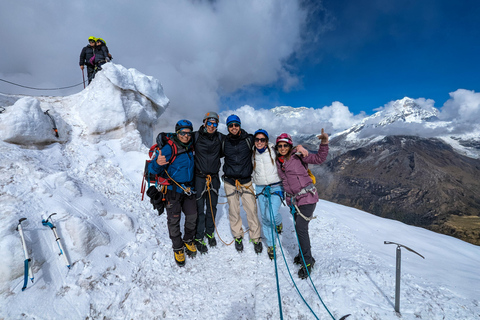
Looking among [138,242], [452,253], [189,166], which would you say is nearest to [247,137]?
[189,166]

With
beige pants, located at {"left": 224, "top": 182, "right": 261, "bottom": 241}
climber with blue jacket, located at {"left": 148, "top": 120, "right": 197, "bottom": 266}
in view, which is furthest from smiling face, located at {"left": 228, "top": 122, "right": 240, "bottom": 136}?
beige pants, located at {"left": 224, "top": 182, "right": 261, "bottom": 241}

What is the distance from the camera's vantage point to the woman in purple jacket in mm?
5070

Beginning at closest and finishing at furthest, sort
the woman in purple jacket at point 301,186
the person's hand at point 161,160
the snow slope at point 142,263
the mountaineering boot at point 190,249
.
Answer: the snow slope at point 142,263, the person's hand at point 161,160, the woman in purple jacket at point 301,186, the mountaineering boot at point 190,249

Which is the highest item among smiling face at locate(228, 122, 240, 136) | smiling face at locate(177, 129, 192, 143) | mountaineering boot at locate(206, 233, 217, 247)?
smiling face at locate(228, 122, 240, 136)

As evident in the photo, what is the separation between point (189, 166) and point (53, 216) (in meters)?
3.55

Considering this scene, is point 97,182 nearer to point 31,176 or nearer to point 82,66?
point 31,176

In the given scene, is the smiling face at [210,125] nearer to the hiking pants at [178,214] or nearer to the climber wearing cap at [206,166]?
the climber wearing cap at [206,166]

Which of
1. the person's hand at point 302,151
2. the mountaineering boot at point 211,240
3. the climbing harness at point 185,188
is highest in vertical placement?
the person's hand at point 302,151

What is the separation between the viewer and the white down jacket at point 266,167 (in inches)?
223

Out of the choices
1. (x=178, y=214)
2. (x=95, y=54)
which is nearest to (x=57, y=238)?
(x=178, y=214)

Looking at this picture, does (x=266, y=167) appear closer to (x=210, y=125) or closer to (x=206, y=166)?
(x=206, y=166)

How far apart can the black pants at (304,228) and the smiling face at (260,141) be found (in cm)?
184

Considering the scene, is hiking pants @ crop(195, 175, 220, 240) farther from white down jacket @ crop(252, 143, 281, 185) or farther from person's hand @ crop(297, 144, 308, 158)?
person's hand @ crop(297, 144, 308, 158)

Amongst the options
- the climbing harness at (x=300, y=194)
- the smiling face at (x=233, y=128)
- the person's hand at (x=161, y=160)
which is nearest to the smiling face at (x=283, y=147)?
the climbing harness at (x=300, y=194)
